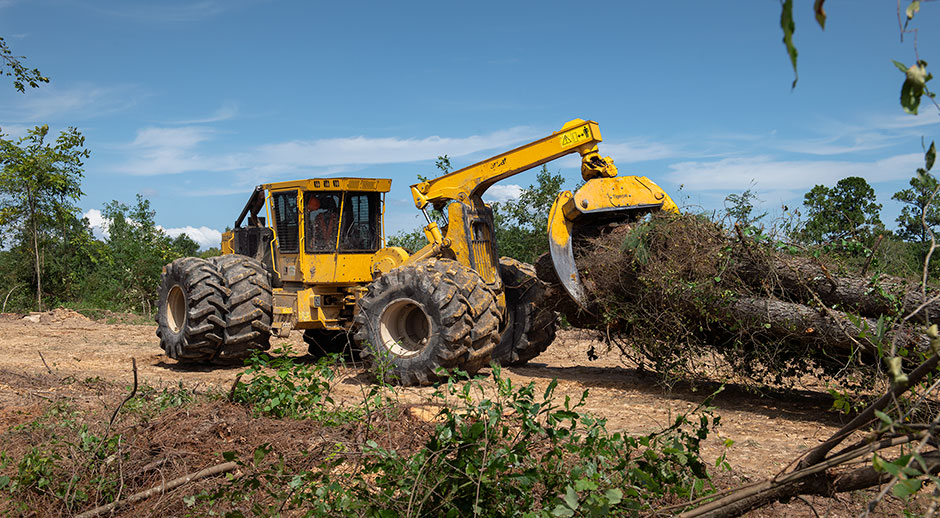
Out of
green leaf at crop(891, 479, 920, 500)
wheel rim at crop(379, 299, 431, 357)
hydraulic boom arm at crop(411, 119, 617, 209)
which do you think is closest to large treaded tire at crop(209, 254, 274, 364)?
wheel rim at crop(379, 299, 431, 357)

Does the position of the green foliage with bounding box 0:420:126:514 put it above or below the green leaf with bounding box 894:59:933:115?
below

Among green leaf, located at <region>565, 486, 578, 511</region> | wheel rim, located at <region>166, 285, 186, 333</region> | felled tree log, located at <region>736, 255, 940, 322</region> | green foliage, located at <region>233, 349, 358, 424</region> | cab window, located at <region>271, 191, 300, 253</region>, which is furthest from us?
wheel rim, located at <region>166, 285, 186, 333</region>

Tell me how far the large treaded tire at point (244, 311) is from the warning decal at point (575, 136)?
14.7 feet

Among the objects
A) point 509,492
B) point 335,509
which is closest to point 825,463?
point 509,492

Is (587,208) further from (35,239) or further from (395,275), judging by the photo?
(35,239)

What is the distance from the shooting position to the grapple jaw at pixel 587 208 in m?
8.24

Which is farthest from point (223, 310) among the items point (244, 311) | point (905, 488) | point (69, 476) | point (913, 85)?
point (913, 85)

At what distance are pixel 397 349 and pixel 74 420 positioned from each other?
13.3 ft

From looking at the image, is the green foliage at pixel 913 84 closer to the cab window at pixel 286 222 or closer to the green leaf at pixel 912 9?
the green leaf at pixel 912 9

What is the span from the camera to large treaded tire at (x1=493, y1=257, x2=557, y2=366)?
1005 cm

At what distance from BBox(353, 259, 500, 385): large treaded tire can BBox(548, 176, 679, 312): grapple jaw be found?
0.92 meters

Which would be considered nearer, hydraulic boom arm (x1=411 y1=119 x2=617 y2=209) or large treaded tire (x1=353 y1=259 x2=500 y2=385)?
large treaded tire (x1=353 y1=259 x2=500 y2=385)

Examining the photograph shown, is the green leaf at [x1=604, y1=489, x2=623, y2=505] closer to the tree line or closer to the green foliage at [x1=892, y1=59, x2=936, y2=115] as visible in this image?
the green foliage at [x1=892, y1=59, x2=936, y2=115]

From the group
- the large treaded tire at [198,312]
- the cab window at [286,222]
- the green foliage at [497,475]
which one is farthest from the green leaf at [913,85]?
the cab window at [286,222]
